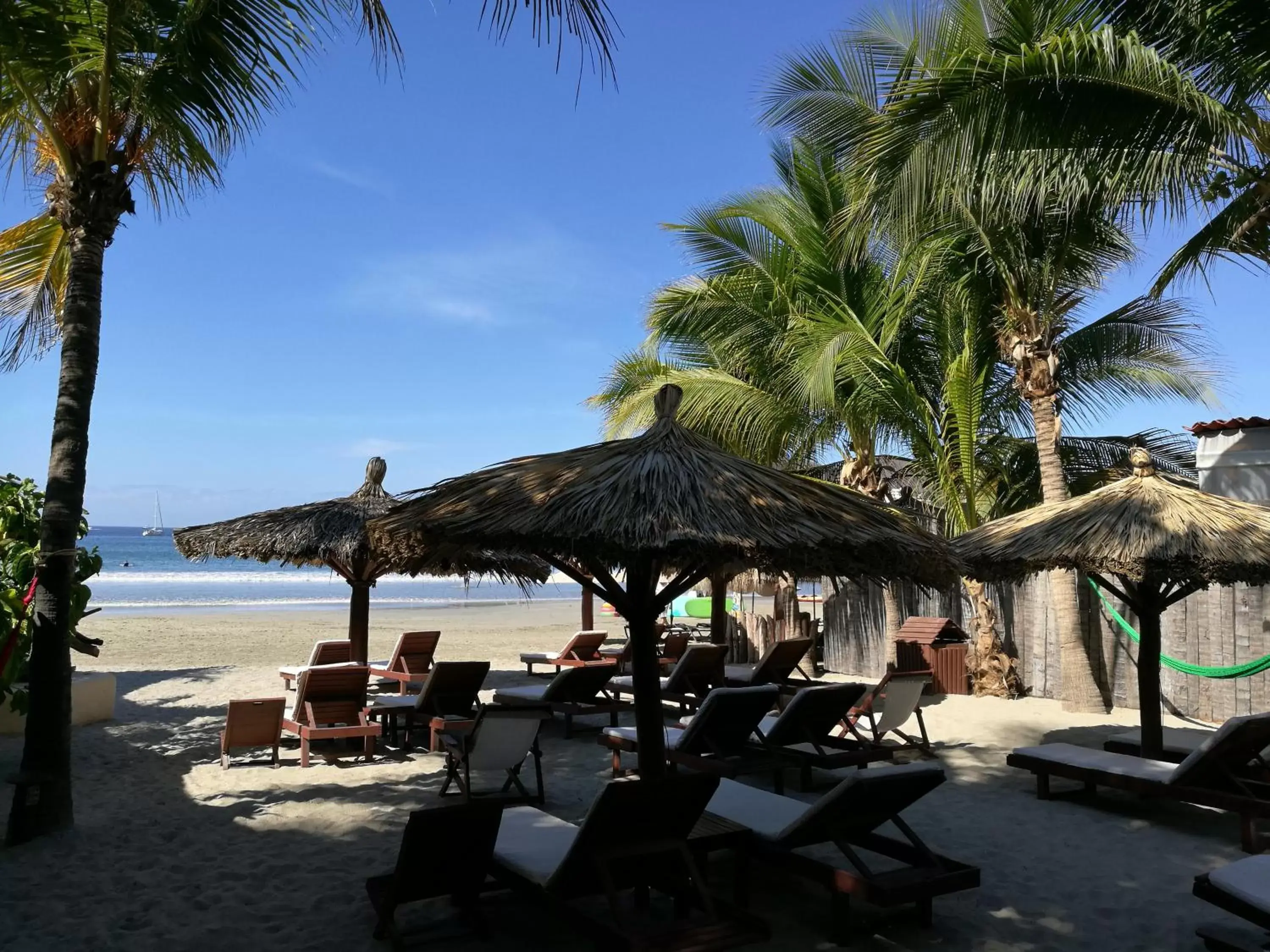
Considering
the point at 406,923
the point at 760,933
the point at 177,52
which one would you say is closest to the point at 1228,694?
the point at 760,933

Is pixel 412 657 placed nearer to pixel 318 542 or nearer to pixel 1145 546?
pixel 318 542

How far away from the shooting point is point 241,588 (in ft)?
179

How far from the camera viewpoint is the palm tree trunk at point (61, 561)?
5.62m

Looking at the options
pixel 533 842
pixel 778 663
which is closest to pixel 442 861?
pixel 533 842

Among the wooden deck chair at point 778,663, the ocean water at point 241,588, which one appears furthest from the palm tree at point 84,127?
the ocean water at point 241,588

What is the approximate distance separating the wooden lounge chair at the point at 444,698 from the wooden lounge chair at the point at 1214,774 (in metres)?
4.60

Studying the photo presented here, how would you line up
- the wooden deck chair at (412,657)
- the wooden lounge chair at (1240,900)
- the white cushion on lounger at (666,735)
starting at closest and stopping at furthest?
the wooden lounge chair at (1240,900)
the white cushion on lounger at (666,735)
the wooden deck chair at (412,657)

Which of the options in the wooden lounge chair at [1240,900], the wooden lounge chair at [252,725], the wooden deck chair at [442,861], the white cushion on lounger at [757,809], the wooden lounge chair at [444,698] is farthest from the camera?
the wooden lounge chair at [444,698]

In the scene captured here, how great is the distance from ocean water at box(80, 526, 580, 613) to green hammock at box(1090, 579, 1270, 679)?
85.4 feet

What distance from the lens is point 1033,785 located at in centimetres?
723

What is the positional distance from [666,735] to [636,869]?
3221 millimetres

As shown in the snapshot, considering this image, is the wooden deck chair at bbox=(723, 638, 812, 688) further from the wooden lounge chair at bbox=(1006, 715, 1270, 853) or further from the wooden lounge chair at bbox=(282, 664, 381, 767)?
the wooden lounge chair at bbox=(282, 664, 381, 767)

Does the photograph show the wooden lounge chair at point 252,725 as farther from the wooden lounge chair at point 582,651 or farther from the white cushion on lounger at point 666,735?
the wooden lounge chair at point 582,651

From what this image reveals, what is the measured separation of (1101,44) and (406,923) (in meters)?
6.91
